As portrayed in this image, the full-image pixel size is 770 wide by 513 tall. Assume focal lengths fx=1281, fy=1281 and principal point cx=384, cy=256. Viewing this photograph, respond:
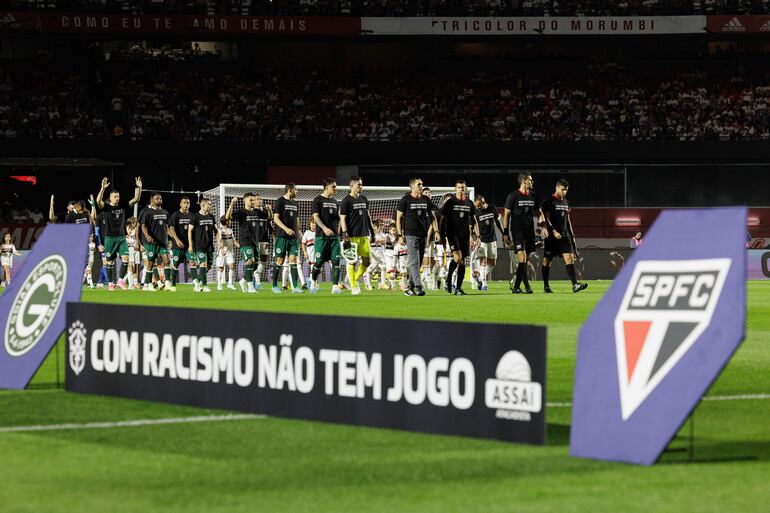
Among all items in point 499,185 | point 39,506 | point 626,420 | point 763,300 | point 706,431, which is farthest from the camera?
point 499,185

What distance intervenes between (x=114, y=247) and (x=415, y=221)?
938 cm

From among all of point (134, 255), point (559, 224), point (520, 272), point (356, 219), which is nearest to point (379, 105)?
point (134, 255)

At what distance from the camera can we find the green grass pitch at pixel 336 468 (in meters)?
5.56

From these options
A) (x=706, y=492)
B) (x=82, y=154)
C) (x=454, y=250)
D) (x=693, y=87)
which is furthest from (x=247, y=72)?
(x=706, y=492)

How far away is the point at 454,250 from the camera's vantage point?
24.5 meters

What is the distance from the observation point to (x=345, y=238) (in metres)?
24.7

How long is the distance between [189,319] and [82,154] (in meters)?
41.3

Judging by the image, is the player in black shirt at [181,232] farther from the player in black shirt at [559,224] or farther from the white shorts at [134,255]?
the player in black shirt at [559,224]

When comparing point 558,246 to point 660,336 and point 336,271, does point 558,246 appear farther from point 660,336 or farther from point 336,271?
point 660,336

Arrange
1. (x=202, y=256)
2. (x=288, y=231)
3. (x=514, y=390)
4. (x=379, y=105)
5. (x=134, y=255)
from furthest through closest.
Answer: (x=379, y=105), (x=134, y=255), (x=202, y=256), (x=288, y=231), (x=514, y=390)

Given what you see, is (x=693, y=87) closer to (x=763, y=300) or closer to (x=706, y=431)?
(x=763, y=300)

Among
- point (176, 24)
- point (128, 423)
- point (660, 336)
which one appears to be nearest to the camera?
point (660, 336)

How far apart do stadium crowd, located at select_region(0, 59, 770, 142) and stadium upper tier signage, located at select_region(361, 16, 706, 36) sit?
247 centimetres

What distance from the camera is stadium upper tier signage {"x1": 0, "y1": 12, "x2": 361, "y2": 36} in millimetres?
50562
